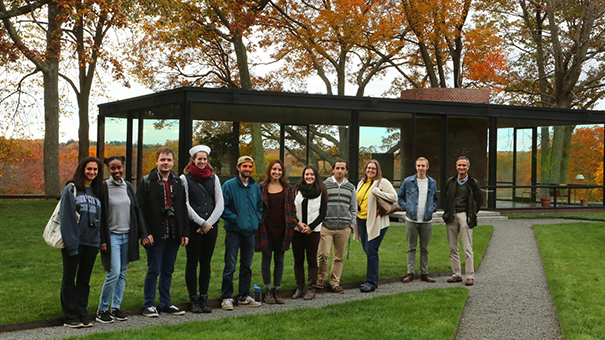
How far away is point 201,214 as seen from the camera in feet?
21.1

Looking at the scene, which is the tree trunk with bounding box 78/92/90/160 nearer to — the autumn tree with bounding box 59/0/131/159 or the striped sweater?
the autumn tree with bounding box 59/0/131/159

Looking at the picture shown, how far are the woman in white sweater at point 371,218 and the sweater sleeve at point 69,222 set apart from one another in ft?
11.9

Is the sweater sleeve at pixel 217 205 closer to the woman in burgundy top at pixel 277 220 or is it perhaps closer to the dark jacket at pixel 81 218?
the woman in burgundy top at pixel 277 220

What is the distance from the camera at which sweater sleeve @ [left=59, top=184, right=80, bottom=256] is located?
5.57m

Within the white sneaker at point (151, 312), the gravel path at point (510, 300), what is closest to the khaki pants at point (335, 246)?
the gravel path at point (510, 300)

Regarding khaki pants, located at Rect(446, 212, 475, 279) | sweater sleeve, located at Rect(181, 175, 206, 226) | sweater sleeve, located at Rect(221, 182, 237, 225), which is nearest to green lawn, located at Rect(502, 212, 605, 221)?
khaki pants, located at Rect(446, 212, 475, 279)

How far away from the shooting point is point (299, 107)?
51.9ft

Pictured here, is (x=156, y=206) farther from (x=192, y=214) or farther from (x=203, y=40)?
(x=203, y=40)

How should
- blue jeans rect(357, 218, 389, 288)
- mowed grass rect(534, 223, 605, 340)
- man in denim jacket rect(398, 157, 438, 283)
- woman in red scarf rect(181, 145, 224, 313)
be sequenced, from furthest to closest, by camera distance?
1. man in denim jacket rect(398, 157, 438, 283)
2. blue jeans rect(357, 218, 389, 288)
3. woman in red scarf rect(181, 145, 224, 313)
4. mowed grass rect(534, 223, 605, 340)

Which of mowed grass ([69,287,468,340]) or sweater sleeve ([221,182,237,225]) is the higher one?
sweater sleeve ([221,182,237,225])

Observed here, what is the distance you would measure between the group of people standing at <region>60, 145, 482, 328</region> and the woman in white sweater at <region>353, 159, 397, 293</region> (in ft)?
0.04

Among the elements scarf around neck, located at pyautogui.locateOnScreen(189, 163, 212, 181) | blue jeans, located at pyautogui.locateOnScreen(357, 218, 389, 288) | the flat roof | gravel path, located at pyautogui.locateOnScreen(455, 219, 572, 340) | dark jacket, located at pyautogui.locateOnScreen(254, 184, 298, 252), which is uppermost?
the flat roof

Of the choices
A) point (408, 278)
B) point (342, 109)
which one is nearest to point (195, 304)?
point (408, 278)

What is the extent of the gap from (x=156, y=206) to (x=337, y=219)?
2462mm
